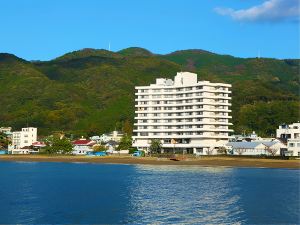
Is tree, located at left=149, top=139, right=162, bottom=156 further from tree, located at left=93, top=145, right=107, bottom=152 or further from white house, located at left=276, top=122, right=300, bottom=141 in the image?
white house, located at left=276, top=122, right=300, bottom=141

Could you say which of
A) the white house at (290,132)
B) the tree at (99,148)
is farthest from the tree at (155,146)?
the white house at (290,132)

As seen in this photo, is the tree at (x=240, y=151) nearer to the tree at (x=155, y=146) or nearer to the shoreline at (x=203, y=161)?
the shoreline at (x=203, y=161)

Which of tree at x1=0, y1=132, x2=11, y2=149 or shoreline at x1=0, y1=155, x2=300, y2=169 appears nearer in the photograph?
shoreline at x1=0, y1=155, x2=300, y2=169

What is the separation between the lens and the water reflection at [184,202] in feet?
132

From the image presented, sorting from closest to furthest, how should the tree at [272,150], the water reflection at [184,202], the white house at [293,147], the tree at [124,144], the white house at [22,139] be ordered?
the water reflection at [184,202]
the white house at [293,147]
the tree at [272,150]
the tree at [124,144]
the white house at [22,139]

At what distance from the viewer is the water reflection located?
132ft

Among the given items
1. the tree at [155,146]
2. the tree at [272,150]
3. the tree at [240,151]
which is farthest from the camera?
the tree at [155,146]

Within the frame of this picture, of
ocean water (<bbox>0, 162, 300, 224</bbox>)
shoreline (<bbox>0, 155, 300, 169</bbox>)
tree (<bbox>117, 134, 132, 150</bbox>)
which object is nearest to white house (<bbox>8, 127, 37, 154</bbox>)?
shoreline (<bbox>0, 155, 300, 169</bbox>)

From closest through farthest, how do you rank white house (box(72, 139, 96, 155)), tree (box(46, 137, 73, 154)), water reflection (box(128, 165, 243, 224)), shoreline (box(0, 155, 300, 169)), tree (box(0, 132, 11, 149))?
water reflection (box(128, 165, 243, 224)) → shoreline (box(0, 155, 300, 169)) → tree (box(46, 137, 73, 154)) → white house (box(72, 139, 96, 155)) → tree (box(0, 132, 11, 149))

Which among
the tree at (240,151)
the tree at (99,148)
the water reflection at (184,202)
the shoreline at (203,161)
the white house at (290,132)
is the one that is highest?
the white house at (290,132)

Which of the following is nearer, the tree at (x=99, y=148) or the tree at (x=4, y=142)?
the tree at (x=99, y=148)

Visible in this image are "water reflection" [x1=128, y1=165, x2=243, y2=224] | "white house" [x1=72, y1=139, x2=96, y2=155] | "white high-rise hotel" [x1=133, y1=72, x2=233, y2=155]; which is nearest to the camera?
"water reflection" [x1=128, y1=165, x2=243, y2=224]

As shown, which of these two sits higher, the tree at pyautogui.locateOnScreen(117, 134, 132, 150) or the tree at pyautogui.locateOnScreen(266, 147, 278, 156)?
the tree at pyautogui.locateOnScreen(117, 134, 132, 150)

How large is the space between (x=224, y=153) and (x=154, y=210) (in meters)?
92.6
